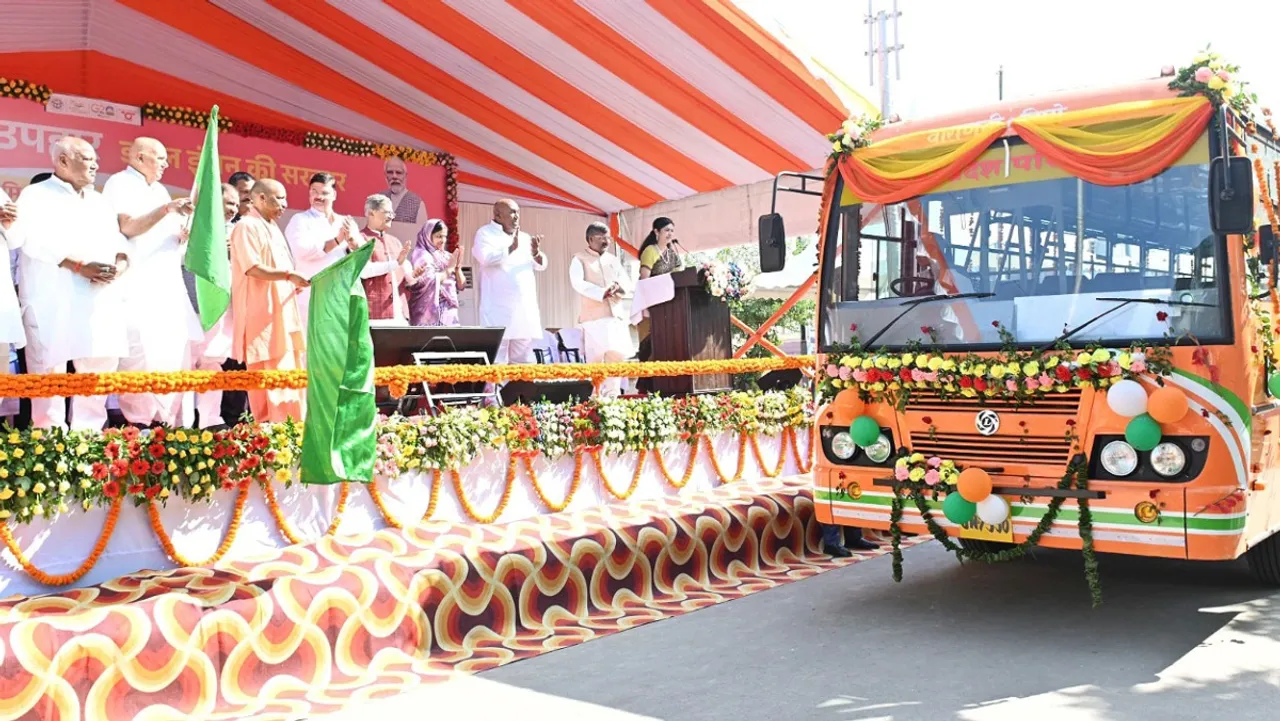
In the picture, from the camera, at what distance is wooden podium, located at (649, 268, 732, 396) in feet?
31.1

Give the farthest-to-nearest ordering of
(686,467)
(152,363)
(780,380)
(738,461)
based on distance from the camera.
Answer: (780,380), (738,461), (686,467), (152,363)

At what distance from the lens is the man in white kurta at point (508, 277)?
32.0ft

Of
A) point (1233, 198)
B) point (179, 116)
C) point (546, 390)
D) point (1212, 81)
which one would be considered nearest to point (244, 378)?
point (546, 390)

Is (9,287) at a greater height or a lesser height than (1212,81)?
lesser

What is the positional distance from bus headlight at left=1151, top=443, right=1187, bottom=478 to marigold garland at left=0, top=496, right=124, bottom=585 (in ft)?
16.4

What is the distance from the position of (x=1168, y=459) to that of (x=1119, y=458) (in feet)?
0.71

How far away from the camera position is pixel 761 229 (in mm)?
6902

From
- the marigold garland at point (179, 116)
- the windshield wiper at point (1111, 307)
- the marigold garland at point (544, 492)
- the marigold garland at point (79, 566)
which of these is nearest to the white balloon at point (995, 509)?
the windshield wiper at point (1111, 307)

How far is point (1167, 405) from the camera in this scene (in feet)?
16.9

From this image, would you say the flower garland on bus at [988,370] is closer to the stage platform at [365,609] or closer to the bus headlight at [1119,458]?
the bus headlight at [1119,458]

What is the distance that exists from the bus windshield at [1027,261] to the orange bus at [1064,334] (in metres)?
0.01

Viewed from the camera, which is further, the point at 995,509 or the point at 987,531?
the point at 987,531

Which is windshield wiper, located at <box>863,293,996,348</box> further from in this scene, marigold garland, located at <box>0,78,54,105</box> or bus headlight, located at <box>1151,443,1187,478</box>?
marigold garland, located at <box>0,78,54,105</box>

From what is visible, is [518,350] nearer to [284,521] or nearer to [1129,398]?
[284,521]
